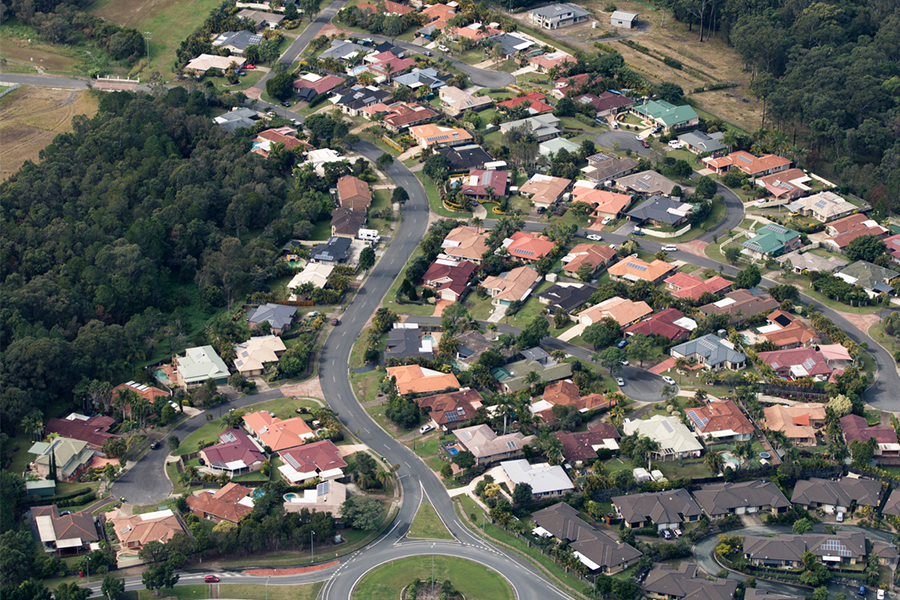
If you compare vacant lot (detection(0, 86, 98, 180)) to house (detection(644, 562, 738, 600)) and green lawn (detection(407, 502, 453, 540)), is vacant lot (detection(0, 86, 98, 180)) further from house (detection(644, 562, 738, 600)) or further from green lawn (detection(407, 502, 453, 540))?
house (detection(644, 562, 738, 600))

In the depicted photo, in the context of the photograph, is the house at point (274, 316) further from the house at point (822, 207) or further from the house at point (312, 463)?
the house at point (822, 207)

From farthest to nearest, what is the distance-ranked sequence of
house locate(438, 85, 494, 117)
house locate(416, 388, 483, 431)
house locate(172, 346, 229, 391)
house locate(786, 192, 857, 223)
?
1. house locate(438, 85, 494, 117)
2. house locate(786, 192, 857, 223)
3. house locate(172, 346, 229, 391)
4. house locate(416, 388, 483, 431)

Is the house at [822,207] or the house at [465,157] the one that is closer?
the house at [822,207]

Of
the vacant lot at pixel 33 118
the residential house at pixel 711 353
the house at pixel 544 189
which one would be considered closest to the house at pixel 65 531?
the residential house at pixel 711 353

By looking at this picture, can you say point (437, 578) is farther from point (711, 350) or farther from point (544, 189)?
point (544, 189)

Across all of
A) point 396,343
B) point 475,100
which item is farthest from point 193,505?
point 475,100

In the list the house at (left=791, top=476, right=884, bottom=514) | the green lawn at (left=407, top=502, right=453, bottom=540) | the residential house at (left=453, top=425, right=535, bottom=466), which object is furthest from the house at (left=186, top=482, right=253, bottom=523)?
the house at (left=791, top=476, right=884, bottom=514)

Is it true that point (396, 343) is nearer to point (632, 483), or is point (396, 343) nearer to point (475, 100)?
point (632, 483)
